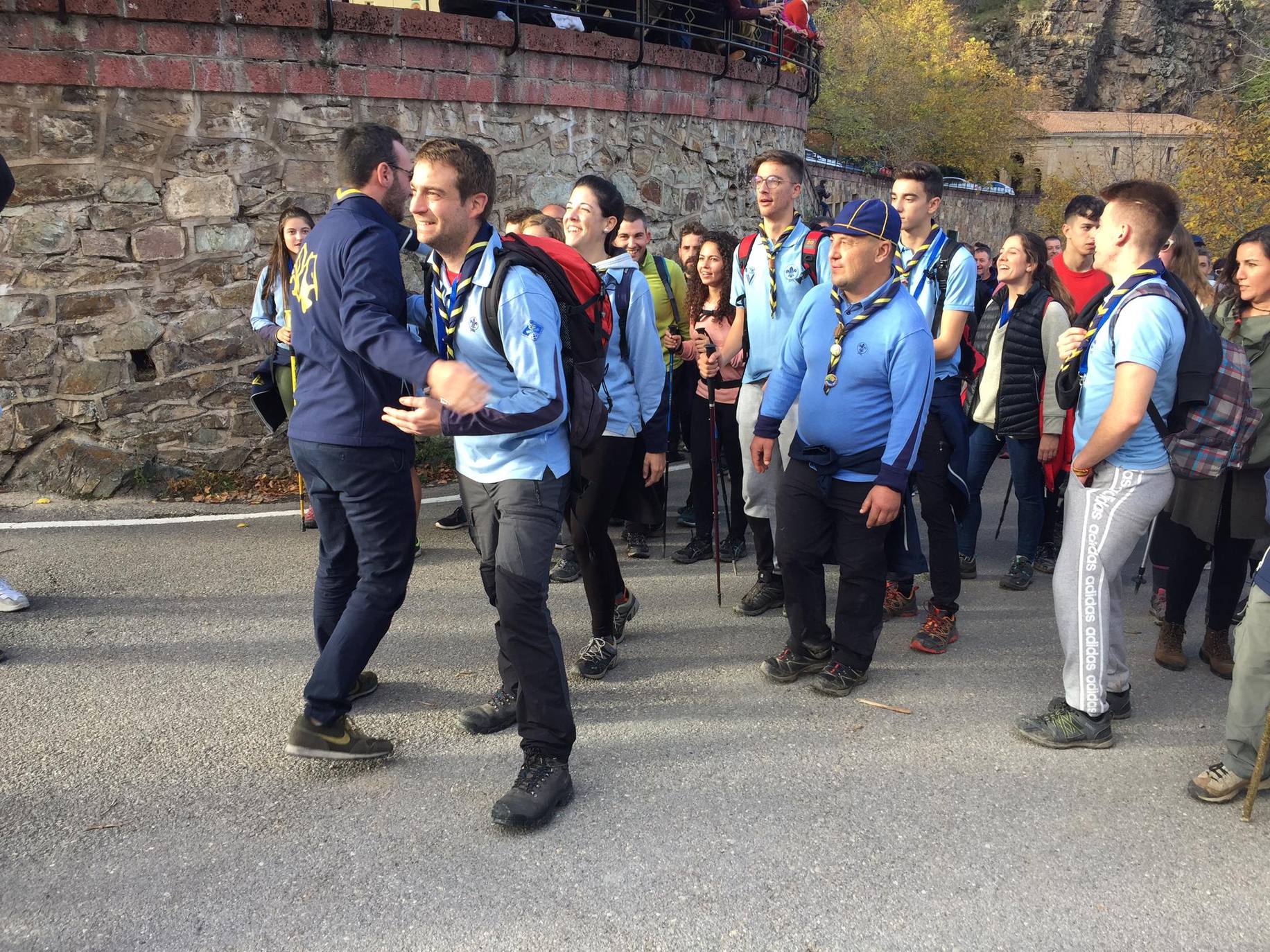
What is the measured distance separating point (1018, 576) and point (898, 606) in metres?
0.93

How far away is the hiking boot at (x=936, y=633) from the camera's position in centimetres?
479

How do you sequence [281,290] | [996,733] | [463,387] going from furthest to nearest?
[281,290] < [996,733] < [463,387]

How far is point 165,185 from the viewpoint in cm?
720

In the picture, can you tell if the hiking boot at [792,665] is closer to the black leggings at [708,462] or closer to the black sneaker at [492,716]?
the black sneaker at [492,716]

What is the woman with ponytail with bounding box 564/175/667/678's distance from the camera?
442 cm

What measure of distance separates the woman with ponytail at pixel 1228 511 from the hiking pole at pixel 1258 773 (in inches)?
45.3

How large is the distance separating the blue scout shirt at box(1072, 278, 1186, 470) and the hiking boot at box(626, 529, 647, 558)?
2.94 meters

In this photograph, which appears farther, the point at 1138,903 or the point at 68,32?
the point at 68,32

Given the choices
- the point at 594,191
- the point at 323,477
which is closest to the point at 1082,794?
the point at 323,477

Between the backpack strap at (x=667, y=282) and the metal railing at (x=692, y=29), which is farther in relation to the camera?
the metal railing at (x=692, y=29)

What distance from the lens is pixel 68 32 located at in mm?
6742

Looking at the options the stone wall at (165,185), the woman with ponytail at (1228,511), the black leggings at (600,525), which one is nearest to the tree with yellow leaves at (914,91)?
the stone wall at (165,185)

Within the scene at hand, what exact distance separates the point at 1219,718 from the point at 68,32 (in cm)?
765

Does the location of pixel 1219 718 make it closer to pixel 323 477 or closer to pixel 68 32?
pixel 323 477
